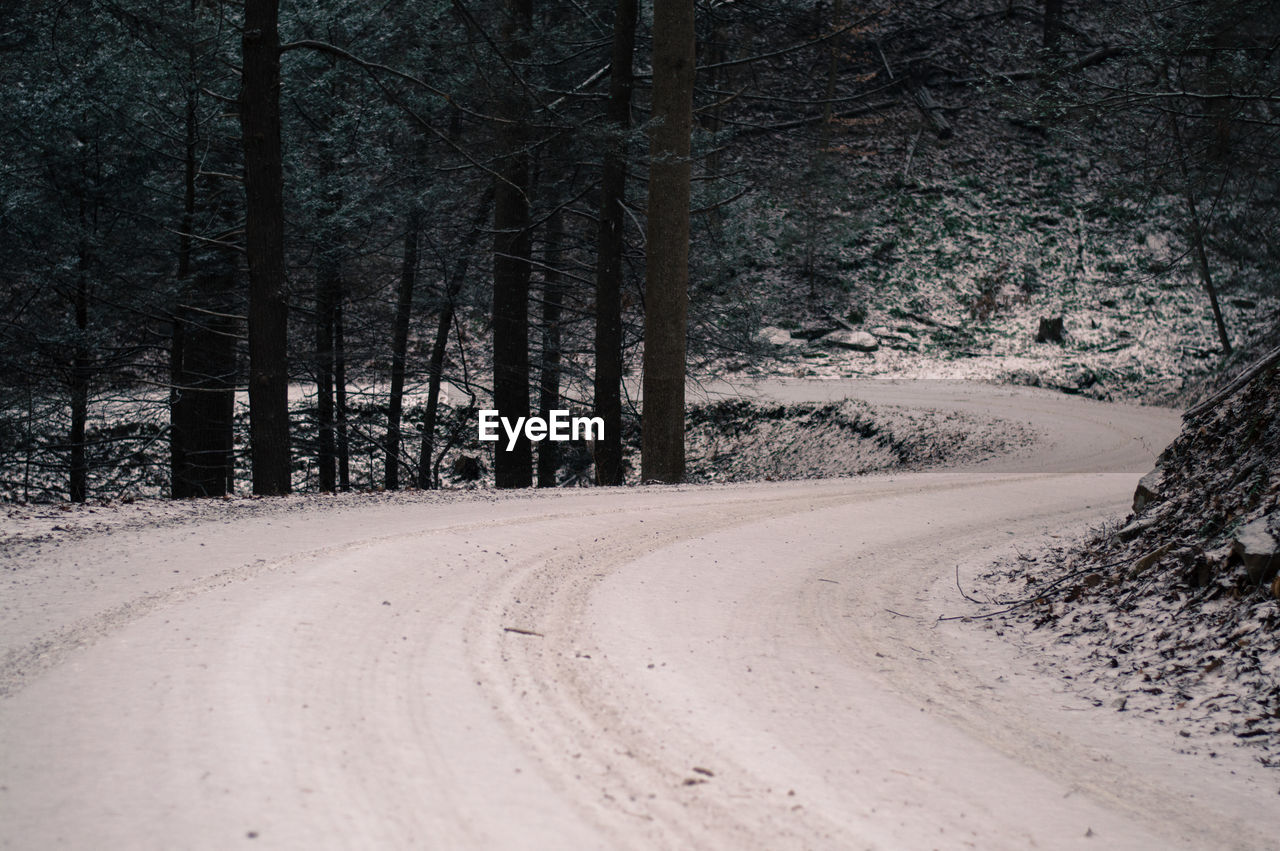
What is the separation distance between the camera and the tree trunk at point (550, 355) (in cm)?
1436

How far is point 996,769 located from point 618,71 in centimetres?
1106

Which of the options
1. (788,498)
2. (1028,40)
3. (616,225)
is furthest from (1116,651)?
(1028,40)

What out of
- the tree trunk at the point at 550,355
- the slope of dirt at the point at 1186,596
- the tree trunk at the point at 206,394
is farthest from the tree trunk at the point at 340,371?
the slope of dirt at the point at 1186,596

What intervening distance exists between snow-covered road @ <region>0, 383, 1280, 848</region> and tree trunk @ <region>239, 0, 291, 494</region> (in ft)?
10.4

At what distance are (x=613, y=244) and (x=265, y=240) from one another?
Result: 523 centimetres

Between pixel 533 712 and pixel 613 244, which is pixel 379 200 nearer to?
pixel 613 244

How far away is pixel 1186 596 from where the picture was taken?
13.6 ft

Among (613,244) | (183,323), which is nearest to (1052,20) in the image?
(613,244)

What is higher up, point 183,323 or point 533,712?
point 183,323

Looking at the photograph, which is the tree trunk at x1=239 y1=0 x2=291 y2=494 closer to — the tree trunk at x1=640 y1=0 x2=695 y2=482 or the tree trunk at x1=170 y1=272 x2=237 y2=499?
the tree trunk at x1=640 y1=0 x2=695 y2=482

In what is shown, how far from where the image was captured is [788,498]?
767 centimetres

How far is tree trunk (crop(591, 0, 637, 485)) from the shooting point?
39.4 ft

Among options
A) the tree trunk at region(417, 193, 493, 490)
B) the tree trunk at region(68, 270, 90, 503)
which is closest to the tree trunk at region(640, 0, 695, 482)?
the tree trunk at region(417, 193, 493, 490)

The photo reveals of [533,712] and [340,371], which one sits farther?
[340,371]
